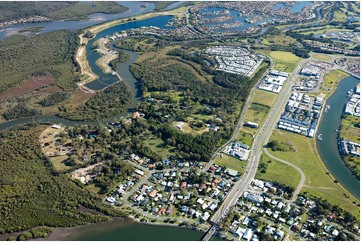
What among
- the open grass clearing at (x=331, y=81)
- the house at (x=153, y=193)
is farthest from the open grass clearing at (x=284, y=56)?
the house at (x=153, y=193)

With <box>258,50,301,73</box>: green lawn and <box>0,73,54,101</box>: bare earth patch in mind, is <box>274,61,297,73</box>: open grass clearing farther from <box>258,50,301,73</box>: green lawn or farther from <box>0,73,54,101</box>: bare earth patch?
<box>0,73,54,101</box>: bare earth patch

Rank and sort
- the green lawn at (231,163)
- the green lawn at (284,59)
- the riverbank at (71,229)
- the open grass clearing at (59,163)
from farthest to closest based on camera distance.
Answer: the green lawn at (284,59) < the green lawn at (231,163) < the open grass clearing at (59,163) < the riverbank at (71,229)

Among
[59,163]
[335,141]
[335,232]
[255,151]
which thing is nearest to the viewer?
[335,232]

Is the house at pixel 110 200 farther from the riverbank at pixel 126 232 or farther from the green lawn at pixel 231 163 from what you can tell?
the green lawn at pixel 231 163

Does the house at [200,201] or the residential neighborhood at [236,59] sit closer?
the house at [200,201]

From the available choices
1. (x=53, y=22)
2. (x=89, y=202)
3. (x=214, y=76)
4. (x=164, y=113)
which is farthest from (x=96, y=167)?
(x=53, y=22)

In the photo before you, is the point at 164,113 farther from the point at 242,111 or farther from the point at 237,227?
the point at 237,227

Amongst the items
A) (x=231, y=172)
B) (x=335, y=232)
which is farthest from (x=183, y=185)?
(x=335, y=232)

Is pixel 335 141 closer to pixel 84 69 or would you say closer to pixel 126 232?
pixel 126 232
